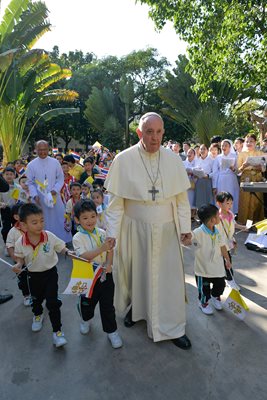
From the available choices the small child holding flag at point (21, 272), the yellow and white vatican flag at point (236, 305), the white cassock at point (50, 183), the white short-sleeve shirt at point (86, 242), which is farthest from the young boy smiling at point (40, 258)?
the white cassock at point (50, 183)

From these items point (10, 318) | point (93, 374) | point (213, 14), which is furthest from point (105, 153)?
point (93, 374)

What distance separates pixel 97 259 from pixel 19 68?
1064 cm

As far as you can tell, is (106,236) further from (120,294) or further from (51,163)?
(51,163)

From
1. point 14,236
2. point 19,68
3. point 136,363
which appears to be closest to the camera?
point 136,363

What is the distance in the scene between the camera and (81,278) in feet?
8.87

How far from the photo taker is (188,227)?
2914 mm

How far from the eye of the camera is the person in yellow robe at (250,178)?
688cm

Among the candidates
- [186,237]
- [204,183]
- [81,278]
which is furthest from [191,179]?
[81,278]

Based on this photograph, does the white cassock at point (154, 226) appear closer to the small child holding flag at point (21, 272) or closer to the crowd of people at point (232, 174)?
the small child holding flag at point (21, 272)

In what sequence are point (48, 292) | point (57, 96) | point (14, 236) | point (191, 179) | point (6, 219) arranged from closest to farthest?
1. point (48, 292)
2. point (14, 236)
3. point (6, 219)
4. point (191, 179)
5. point (57, 96)

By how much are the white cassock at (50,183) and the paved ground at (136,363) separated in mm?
2343

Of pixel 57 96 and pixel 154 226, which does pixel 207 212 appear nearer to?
pixel 154 226

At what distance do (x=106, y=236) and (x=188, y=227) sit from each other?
2.45ft

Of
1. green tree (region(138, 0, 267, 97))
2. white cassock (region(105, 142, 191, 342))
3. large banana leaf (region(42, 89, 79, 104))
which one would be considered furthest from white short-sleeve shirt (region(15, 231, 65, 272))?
large banana leaf (region(42, 89, 79, 104))
